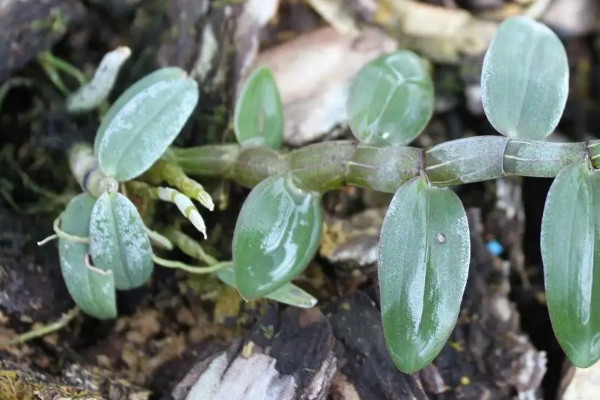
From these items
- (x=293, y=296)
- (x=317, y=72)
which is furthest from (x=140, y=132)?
(x=317, y=72)

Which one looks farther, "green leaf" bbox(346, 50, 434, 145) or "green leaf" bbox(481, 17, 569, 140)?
"green leaf" bbox(346, 50, 434, 145)

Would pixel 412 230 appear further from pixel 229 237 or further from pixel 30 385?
pixel 30 385

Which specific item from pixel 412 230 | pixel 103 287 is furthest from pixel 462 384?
pixel 103 287

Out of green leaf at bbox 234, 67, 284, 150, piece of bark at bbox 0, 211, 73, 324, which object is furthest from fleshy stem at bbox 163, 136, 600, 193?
piece of bark at bbox 0, 211, 73, 324

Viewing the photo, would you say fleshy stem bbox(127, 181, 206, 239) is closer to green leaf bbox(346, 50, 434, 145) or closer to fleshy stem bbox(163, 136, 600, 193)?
fleshy stem bbox(163, 136, 600, 193)

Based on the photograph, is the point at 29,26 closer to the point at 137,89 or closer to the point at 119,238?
the point at 137,89

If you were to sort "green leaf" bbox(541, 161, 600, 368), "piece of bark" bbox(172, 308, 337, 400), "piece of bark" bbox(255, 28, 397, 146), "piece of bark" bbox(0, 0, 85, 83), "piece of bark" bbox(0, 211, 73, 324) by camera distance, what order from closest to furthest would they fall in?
"green leaf" bbox(541, 161, 600, 368), "piece of bark" bbox(172, 308, 337, 400), "piece of bark" bbox(0, 211, 73, 324), "piece of bark" bbox(0, 0, 85, 83), "piece of bark" bbox(255, 28, 397, 146)

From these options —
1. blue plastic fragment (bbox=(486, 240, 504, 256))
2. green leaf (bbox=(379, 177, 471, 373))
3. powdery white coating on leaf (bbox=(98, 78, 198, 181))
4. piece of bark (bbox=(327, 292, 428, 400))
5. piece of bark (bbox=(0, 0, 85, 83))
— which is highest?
piece of bark (bbox=(0, 0, 85, 83))
